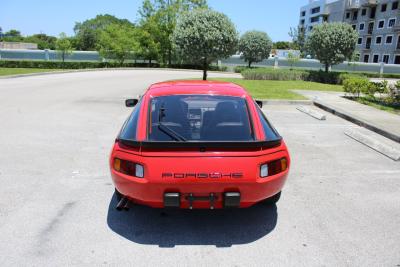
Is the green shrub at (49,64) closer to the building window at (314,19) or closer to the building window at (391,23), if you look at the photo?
the building window at (391,23)

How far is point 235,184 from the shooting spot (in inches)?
123

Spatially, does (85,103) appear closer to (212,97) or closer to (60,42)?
(212,97)

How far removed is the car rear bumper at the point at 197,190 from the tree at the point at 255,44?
103ft

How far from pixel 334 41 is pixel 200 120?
78.0ft

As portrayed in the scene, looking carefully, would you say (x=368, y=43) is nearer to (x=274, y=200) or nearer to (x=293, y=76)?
(x=293, y=76)

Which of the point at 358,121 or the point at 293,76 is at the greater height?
the point at 293,76

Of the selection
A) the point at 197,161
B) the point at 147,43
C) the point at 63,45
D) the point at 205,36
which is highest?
the point at 147,43

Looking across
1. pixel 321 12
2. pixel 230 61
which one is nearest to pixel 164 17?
pixel 230 61

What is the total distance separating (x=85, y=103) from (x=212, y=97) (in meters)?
9.22

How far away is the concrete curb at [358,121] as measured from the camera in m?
7.97

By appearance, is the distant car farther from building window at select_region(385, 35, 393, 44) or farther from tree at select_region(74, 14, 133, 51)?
tree at select_region(74, 14, 133, 51)

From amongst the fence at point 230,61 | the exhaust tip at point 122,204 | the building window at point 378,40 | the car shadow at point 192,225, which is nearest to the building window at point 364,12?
the building window at point 378,40

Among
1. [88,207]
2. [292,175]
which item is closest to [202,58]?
[292,175]

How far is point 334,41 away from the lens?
2461cm
